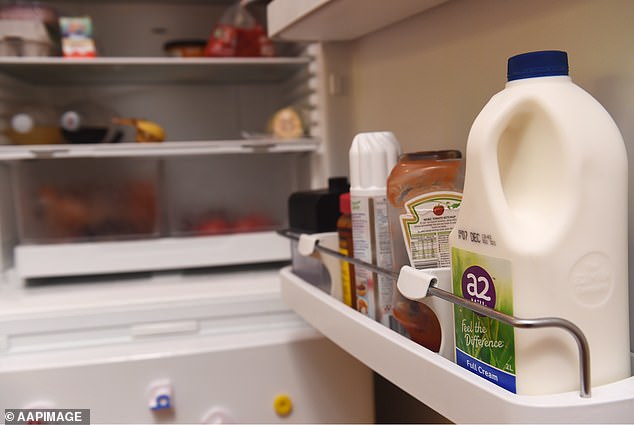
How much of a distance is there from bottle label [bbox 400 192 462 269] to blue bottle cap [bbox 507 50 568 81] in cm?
18

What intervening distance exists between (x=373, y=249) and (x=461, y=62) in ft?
1.02

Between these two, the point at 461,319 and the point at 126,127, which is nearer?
the point at 461,319

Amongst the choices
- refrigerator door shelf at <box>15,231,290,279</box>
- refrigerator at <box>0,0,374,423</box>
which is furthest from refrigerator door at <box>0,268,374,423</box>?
refrigerator door shelf at <box>15,231,290,279</box>

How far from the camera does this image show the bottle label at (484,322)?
547 millimetres

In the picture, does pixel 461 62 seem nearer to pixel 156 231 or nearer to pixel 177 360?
pixel 177 360

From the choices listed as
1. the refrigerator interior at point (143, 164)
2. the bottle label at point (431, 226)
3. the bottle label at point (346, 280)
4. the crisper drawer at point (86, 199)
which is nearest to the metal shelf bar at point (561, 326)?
the bottle label at point (431, 226)

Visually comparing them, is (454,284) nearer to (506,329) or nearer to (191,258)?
(506,329)

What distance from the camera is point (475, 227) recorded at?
58 cm

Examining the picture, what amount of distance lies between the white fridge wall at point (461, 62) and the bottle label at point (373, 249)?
19 cm

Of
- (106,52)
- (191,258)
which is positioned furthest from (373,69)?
(106,52)

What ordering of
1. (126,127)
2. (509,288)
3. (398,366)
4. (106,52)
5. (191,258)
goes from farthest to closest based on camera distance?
(106,52) → (126,127) → (191,258) → (398,366) → (509,288)

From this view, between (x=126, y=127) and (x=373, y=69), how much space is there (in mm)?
752

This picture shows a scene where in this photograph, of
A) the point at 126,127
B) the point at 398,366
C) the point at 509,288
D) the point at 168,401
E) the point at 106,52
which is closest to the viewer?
the point at 509,288

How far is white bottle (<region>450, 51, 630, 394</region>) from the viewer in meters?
0.52
